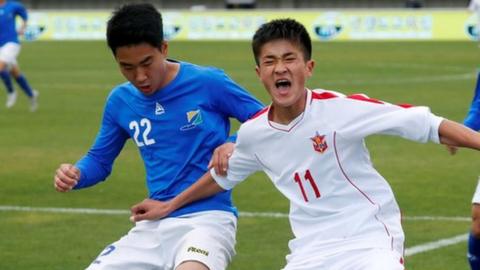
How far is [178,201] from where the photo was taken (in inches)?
246

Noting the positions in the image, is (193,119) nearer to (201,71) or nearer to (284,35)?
(201,71)

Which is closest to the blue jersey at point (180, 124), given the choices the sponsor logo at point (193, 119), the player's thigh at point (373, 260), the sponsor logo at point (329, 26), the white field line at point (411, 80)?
the sponsor logo at point (193, 119)

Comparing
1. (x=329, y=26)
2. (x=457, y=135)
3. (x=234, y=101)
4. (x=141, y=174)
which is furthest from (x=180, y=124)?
(x=329, y=26)

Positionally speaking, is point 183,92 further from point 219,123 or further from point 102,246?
point 102,246

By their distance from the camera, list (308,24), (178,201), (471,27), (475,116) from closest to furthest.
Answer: (178,201)
(475,116)
(471,27)
(308,24)

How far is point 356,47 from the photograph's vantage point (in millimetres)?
37000

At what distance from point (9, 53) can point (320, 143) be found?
1737cm

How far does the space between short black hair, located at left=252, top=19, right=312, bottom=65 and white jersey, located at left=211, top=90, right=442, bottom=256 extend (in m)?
0.25

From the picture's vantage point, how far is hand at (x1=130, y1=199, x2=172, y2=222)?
625 centimetres

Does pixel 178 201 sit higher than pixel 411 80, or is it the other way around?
pixel 178 201

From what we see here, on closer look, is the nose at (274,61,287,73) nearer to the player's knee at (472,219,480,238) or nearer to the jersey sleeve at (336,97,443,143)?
the jersey sleeve at (336,97,443,143)

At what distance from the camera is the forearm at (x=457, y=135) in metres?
5.38

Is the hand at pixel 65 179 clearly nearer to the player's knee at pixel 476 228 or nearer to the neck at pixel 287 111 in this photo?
the neck at pixel 287 111

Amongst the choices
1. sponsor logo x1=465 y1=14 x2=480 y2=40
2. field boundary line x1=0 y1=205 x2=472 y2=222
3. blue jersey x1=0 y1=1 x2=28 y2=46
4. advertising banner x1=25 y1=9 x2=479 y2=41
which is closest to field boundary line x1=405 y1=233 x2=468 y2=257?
field boundary line x1=0 y1=205 x2=472 y2=222
